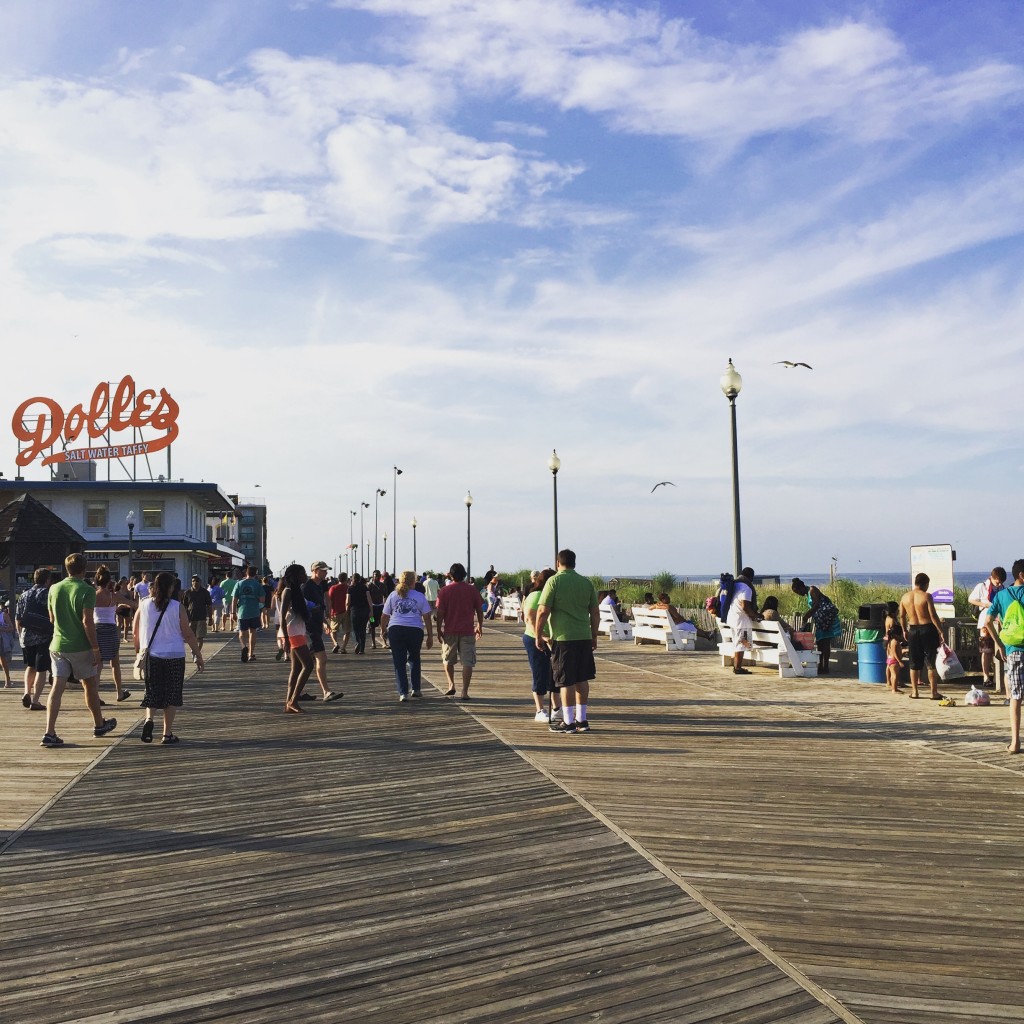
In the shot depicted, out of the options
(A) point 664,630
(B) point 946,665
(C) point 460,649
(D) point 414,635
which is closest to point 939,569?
(B) point 946,665

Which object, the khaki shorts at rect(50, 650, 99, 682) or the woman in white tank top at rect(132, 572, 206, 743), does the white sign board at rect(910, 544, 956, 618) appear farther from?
the khaki shorts at rect(50, 650, 99, 682)

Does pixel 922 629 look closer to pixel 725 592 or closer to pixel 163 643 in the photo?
pixel 725 592

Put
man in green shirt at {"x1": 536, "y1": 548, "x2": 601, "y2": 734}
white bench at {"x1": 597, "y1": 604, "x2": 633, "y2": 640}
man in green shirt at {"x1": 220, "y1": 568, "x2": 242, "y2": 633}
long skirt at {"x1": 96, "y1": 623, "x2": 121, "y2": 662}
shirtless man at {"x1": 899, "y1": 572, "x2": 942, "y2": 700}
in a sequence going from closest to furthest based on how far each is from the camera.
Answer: man in green shirt at {"x1": 536, "y1": 548, "x2": 601, "y2": 734}
shirtless man at {"x1": 899, "y1": 572, "x2": 942, "y2": 700}
long skirt at {"x1": 96, "y1": 623, "x2": 121, "y2": 662}
white bench at {"x1": 597, "y1": 604, "x2": 633, "y2": 640}
man in green shirt at {"x1": 220, "y1": 568, "x2": 242, "y2": 633}

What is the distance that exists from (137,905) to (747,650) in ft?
46.6

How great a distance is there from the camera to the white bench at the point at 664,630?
23.9 m

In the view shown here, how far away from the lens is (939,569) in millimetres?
17953

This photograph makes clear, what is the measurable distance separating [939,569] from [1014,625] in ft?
28.3

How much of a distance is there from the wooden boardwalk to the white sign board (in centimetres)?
723

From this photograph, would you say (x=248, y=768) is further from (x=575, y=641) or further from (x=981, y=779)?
(x=981, y=779)

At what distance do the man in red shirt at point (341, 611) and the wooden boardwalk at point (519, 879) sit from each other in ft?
39.4

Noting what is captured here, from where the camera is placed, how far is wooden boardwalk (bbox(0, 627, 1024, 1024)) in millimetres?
4250

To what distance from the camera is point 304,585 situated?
16.6 meters

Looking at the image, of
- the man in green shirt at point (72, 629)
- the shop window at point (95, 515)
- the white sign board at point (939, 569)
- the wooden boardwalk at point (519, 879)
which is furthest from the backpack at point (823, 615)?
the shop window at point (95, 515)

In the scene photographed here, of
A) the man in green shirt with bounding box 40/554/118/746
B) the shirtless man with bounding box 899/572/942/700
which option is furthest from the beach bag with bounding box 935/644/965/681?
the man in green shirt with bounding box 40/554/118/746
